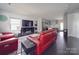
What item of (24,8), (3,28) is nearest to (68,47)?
(24,8)

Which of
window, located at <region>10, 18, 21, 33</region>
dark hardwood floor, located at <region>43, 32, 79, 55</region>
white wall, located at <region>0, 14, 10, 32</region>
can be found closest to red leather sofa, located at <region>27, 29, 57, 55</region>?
dark hardwood floor, located at <region>43, 32, 79, 55</region>

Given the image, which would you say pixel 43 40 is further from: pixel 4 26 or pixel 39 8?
pixel 4 26

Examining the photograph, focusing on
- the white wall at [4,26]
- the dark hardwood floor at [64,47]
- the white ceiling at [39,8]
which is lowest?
the dark hardwood floor at [64,47]

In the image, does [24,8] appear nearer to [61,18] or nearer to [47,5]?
[47,5]

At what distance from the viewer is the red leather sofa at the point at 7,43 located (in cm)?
152

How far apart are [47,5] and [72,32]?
58 cm

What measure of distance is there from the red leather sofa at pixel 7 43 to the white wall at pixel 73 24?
0.87 metres

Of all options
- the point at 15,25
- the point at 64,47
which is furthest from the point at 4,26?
the point at 64,47

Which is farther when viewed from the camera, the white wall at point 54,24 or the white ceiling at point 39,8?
the white wall at point 54,24

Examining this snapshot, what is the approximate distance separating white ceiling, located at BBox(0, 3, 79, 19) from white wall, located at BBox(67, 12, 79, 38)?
110 mm

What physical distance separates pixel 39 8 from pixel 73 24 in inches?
23.3

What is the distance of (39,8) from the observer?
159 centimetres

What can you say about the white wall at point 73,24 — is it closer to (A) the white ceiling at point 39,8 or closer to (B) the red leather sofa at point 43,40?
(A) the white ceiling at point 39,8

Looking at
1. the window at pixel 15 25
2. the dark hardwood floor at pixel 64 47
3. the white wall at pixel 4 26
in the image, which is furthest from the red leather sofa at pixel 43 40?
the white wall at pixel 4 26
